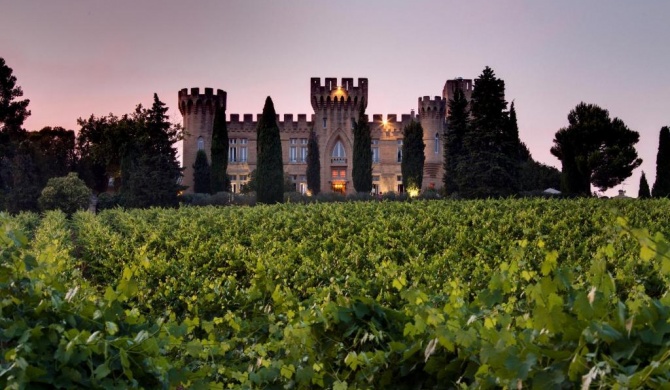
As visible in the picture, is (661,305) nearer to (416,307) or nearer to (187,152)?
(416,307)

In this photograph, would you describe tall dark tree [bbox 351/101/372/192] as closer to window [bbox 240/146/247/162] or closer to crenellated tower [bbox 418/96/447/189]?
crenellated tower [bbox 418/96/447/189]

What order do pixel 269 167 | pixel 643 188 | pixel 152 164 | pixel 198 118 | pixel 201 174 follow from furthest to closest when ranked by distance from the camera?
1. pixel 198 118
2. pixel 201 174
3. pixel 643 188
4. pixel 152 164
5. pixel 269 167

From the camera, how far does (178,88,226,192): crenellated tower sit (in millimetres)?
62219

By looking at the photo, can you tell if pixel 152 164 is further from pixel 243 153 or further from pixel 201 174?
pixel 243 153

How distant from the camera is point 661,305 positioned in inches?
100

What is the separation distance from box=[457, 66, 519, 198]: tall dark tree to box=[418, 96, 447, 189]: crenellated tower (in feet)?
89.6

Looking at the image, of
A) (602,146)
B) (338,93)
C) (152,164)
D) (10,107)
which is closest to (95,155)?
(10,107)

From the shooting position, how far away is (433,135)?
6128 centimetres

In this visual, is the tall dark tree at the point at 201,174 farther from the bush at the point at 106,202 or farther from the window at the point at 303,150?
the bush at the point at 106,202

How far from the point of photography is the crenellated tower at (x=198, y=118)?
204 feet

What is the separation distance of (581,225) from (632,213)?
1.82m

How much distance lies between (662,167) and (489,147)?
14.7 meters

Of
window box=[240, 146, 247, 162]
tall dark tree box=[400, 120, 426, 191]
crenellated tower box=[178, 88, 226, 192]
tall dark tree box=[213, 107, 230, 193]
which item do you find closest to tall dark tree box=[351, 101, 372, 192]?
tall dark tree box=[400, 120, 426, 191]

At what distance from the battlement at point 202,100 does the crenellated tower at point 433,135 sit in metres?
17.5
